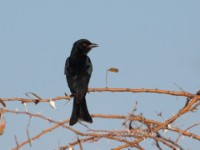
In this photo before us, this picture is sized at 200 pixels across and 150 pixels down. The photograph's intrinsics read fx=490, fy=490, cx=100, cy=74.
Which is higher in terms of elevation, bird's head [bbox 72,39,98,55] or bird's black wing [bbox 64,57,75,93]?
bird's head [bbox 72,39,98,55]

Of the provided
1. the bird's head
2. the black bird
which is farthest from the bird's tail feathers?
the bird's head

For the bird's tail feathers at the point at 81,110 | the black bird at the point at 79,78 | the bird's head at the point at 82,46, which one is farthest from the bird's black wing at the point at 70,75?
the bird's head at the point at 82,46

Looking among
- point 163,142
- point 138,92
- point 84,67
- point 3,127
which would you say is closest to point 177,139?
point 163,142

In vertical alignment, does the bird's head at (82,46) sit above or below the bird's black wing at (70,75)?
above

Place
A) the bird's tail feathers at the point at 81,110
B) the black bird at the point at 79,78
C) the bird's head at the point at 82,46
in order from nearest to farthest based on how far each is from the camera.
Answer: the bird's tail feathers at the point at 81,110 → the black bird at the point at 79,78 → the bird's head at the point at 82,46

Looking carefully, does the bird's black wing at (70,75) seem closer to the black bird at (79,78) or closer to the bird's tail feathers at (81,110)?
the black bird at (79,78)

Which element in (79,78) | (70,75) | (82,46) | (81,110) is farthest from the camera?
(82,46)

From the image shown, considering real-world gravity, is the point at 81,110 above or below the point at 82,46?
Result: below

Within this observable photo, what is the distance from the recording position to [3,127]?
11.0 ft

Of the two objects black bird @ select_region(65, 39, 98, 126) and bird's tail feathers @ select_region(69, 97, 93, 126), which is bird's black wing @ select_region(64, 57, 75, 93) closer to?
black bird @ select_region(65, 39, 98, 126)

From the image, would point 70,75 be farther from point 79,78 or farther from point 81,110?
point 81,110

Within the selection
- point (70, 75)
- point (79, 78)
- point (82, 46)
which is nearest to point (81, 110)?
point (79, 78)

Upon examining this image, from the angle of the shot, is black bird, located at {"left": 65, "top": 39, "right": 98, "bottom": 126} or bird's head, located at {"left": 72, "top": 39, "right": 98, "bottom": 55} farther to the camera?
bird's head, located at {"left": 72, "top": 39, "right": 98, "bottom": 55}

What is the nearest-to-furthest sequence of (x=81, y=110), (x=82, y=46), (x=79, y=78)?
(x=81, y=110) < (x=79, y=78) < (x=82, y=46)
